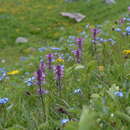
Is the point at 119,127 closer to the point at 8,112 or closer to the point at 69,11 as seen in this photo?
the point at 8,112

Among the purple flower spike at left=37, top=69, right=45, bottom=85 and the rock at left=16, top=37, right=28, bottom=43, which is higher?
the purple flower spike at left=37, top=69, right=45, bottom=85

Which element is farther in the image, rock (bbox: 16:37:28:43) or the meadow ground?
rock (bbox: 16:37:28:43)

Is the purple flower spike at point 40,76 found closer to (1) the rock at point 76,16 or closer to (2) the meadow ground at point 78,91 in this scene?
(2) the meadow ground at point 78,91

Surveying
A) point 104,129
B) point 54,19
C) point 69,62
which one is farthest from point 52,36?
point 104,129

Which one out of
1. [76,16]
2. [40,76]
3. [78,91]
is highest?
[40,76]

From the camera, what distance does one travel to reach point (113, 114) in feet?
6.73

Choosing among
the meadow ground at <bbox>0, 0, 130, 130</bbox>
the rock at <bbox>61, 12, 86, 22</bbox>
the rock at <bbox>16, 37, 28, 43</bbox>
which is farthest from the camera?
the rock at <bbox>61, 12, 86, 22</bbox>

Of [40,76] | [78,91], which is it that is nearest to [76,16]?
[78,91]

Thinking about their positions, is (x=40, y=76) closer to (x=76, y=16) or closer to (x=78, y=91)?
(x=78, y=91)

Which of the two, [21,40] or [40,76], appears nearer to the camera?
[40,76]

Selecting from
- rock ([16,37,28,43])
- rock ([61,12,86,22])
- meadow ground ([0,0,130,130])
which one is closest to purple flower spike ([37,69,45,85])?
meadow ground ([0,0,130,130])

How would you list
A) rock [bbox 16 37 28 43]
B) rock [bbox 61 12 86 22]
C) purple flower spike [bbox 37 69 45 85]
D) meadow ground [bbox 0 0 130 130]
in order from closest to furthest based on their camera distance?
meadow ground [bbox 0 0 130 130] → purple flower spike [bbox 37 69 45 85] → rock [bbox 16 37 28 43] → rock [bbox 61 12 86 22]

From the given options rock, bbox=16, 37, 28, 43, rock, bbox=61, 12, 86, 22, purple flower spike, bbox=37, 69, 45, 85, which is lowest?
rock, bbox=61, 12, 86, 22

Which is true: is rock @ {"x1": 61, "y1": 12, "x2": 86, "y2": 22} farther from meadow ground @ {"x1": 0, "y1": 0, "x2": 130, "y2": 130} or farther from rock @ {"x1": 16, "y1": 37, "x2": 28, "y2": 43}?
meadow ground @ {"x1": 0, "y1": 0, "x2": 130, "y2": 130}
